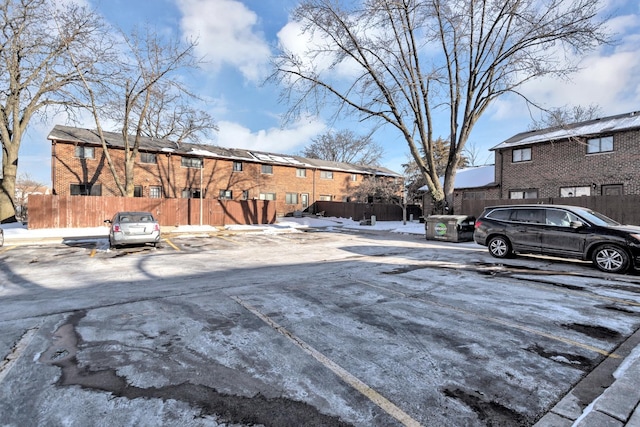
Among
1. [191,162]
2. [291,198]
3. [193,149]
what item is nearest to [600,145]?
[291,198]

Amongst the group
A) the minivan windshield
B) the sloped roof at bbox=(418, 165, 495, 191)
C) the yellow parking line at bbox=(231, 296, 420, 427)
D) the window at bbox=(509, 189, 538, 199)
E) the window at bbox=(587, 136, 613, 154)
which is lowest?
the yellow parking line at bbox=(231, 296, 420, 427)

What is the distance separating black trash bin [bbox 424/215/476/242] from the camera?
1478 centimetres

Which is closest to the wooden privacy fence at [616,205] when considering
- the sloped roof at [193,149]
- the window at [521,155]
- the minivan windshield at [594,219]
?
the window at [521,155]

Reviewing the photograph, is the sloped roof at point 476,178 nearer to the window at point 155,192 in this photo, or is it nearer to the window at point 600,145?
the window at point 600,145

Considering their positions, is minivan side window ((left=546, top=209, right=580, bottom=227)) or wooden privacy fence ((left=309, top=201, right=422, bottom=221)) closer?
minivan side window ((left=546, top=209, right=580, bottom=227))

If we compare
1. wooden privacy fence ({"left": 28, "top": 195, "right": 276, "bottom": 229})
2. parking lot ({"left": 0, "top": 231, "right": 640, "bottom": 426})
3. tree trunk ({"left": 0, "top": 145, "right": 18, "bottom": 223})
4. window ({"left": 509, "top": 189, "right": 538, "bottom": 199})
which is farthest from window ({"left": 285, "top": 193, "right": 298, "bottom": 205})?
parking lot ({"left": 0, "top": 231, "right": 640, "bottom": 426})

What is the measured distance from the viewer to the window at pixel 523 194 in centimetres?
2057

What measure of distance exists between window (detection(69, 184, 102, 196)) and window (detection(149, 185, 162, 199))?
3550 mm

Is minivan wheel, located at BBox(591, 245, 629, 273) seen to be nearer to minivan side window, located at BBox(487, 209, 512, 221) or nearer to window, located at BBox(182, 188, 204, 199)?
minivan side window, located at BBox(487, 209, 512, 221)

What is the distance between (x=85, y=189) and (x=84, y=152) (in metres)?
2.80

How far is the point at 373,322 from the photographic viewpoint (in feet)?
14.3

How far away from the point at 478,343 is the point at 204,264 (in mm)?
7264

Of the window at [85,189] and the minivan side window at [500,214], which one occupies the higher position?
the window at [85,189]

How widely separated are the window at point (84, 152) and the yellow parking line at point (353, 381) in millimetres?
27231
